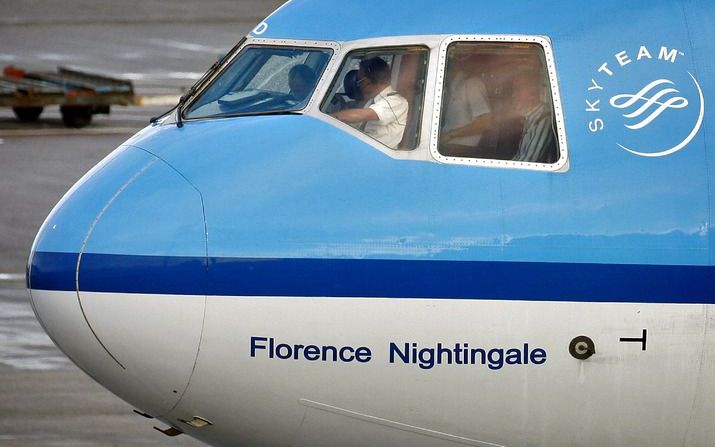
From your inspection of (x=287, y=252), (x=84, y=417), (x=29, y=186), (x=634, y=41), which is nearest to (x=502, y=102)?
(x=634, y=41)

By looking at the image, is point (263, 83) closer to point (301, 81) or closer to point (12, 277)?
point (301, 81)

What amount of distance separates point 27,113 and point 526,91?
22.5 meters

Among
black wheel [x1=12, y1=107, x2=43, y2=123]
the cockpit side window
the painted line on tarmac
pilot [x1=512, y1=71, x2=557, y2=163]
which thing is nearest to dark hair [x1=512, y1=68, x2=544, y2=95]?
pilot [x1=512, y1=71, x2=557, y2=163]

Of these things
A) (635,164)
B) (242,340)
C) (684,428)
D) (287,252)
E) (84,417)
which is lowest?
(84,417)

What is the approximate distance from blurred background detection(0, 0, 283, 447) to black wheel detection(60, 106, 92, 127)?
0.61 ft

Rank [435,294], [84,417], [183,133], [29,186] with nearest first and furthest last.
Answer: [435,294] → [183,133] → [84,417] → [29,186]

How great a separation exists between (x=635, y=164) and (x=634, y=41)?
0.78m

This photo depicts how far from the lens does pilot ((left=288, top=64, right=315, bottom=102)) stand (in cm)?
862

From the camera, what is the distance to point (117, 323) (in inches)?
325

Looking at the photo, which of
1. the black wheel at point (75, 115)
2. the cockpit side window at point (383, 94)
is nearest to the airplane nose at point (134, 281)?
the cockpit side window at point (383, 94)

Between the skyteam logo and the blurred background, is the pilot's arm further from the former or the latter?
the blurred background

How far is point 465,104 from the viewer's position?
8484 millimetres

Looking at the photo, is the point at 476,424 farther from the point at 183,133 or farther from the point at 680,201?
the point at 183,133

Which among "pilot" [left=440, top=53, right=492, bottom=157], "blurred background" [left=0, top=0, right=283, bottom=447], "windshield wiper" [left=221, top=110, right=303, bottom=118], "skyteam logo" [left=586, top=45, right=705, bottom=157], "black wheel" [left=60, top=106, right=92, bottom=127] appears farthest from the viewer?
"black wheel" [left=60, top=106, right=92, bottom=127]
